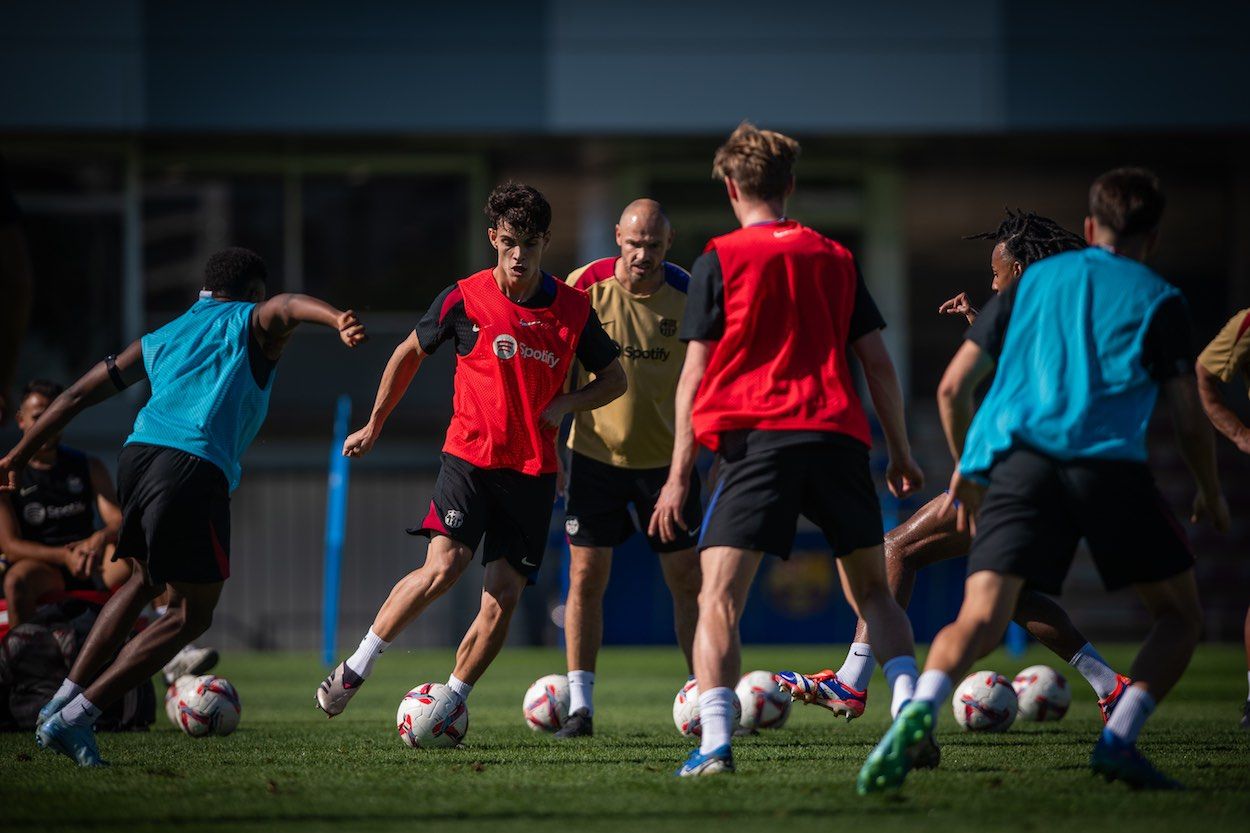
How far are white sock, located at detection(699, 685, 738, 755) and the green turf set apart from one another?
139 mm

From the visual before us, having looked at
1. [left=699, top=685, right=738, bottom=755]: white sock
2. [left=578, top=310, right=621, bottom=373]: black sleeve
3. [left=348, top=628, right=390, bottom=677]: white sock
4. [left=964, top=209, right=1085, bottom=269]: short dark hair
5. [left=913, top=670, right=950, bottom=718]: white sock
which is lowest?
[left=348, top=628, right=390, bottom=677]: white sock

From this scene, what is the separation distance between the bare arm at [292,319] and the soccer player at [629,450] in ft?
6.39

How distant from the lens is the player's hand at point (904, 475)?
612 centimetres

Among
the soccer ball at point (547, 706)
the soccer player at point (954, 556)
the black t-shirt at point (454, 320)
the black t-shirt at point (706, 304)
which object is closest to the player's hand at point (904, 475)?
the black t-shirt at point (706, 304)

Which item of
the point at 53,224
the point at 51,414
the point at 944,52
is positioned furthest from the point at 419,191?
Result: the point at 51,414

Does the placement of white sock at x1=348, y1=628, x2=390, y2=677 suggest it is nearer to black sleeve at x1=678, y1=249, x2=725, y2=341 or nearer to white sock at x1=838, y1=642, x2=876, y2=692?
white sock at x1=838, y1=642, x2=876, y2=692

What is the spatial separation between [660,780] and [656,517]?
0.98 metres

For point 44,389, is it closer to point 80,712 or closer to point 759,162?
point 80,712

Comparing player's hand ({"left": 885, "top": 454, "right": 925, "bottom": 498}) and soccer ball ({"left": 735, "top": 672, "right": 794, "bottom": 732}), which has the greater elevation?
player's hand ({"left": 885, "top": 454, "right": 925, "bottom": 498})

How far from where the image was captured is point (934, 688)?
5.36 metres

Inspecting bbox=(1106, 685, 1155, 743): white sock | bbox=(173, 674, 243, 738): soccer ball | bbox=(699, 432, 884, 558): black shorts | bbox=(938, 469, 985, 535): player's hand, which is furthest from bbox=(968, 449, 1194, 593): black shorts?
bbox=(173, 674, 243, 738): soccer ball

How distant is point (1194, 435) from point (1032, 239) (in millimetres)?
2183

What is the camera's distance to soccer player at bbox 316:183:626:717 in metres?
7.40

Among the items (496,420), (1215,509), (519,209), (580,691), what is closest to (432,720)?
(580,691)
